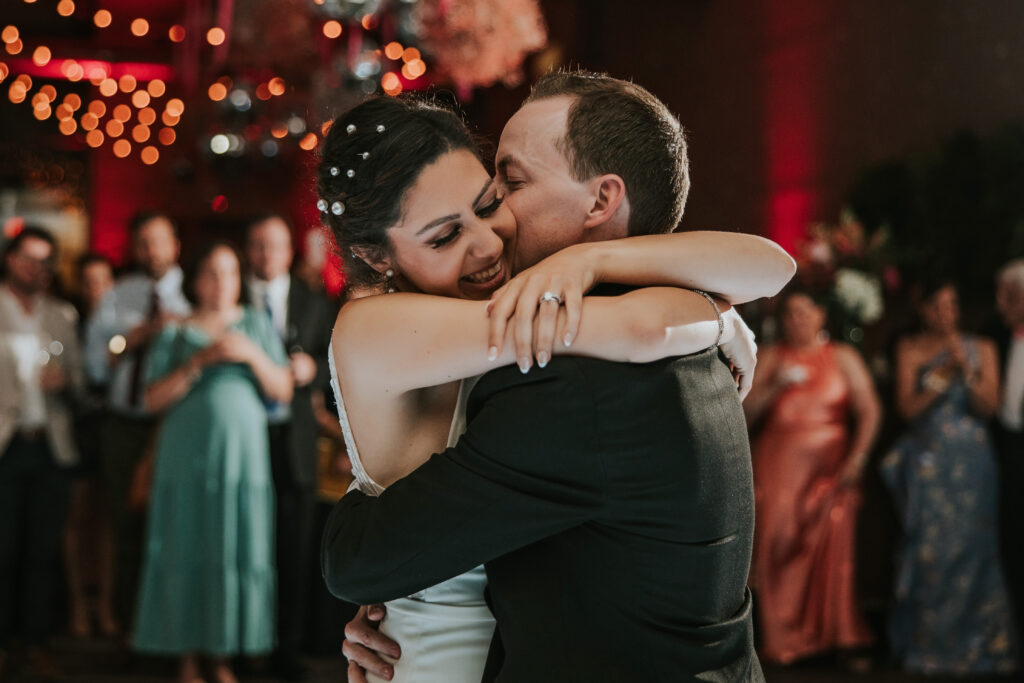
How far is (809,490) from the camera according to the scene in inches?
212

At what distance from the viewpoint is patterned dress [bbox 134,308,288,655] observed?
4391mm

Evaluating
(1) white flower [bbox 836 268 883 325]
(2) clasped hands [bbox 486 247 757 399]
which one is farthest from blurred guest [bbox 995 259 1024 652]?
(2) clasped hands [bbox 486 247 757 399]

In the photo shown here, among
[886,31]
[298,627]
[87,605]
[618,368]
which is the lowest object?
[87,605]

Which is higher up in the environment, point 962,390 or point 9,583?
point 962,390

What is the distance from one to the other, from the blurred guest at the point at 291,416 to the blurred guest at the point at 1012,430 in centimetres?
315

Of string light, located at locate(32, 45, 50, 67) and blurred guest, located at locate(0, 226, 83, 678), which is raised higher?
string light, located at locate(32, 45, 50, 67)

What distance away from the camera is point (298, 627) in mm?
4910

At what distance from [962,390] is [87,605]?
4.66 meters

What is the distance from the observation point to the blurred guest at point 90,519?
222 inches

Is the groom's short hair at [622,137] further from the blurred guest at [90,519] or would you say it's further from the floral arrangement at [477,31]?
the blurred guest at [90,519]

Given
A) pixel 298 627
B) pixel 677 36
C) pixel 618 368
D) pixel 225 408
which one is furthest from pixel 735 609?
pixel 677 36

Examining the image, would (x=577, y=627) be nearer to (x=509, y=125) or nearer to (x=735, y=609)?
(x=735, y=609)

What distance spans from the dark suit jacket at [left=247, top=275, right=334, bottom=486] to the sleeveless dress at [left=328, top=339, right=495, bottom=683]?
323 centimetres

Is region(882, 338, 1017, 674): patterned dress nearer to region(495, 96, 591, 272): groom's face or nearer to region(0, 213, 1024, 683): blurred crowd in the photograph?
region(0, 213, 1024, 683): blurred crowd
